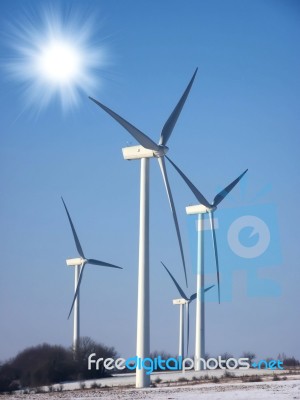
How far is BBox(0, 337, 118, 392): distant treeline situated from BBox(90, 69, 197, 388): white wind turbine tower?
15684 mm

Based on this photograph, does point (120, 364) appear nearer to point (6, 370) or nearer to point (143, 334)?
point (6, 370)

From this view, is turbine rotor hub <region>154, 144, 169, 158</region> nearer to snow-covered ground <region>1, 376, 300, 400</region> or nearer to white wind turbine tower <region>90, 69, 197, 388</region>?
white wind turbine tower <region>90, 69, 197, 388</region>

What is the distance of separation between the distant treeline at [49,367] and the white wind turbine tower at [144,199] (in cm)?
1568

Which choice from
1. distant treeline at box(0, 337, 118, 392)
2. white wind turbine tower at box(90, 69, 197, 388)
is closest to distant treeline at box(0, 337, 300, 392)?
distant treeline at box(0, 337, 118, 392)

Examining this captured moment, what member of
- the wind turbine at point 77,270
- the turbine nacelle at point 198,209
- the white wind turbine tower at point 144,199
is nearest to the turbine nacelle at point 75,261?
the wind turbine at point 77,270

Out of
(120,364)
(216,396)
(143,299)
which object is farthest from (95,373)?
(216,396)

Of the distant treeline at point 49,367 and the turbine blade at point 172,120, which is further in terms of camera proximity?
the distant treeline at point 49,367

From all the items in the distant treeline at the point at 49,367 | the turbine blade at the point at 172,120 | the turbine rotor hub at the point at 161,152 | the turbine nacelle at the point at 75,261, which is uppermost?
the turbine blade at the point at 172,120

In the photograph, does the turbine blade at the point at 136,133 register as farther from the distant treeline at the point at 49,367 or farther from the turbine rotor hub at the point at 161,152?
the distant treeline at the point at 49,367

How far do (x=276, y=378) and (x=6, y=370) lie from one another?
3165 centimetres

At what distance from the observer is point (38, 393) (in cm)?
5319

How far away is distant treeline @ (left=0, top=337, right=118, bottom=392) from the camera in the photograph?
66.7 metres

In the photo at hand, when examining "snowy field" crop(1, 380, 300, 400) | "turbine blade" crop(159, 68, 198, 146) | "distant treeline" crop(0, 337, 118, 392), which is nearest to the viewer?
"snowy field" crop(1, 380, 300, 400)

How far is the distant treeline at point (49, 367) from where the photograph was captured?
66.7 metres
